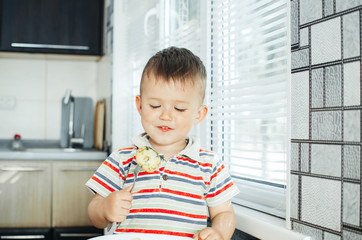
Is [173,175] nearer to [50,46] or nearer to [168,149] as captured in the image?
[168,149]

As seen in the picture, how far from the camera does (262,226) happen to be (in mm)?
1136

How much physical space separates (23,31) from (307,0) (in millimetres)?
2549

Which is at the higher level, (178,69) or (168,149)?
(178,69)

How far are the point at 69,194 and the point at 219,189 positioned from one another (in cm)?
179

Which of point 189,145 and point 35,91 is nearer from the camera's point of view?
point 189,145

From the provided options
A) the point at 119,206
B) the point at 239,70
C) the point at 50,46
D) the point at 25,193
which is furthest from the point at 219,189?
the point at 50,46

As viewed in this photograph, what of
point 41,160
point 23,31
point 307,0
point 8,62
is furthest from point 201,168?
point 8,62

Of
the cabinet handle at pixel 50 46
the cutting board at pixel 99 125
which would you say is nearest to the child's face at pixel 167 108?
the cutting board at pixel 99 125

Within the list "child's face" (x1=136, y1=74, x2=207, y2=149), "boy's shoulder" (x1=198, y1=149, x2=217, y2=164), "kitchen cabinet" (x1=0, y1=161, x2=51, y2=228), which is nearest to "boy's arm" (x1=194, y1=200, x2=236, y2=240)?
"boy's shoulder" (x1=198, y1=149, x2=217, y2=164)

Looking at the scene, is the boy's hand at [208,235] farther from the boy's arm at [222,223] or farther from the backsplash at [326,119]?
the backsplash at [326,119]

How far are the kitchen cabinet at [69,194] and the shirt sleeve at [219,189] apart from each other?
1.70 metres

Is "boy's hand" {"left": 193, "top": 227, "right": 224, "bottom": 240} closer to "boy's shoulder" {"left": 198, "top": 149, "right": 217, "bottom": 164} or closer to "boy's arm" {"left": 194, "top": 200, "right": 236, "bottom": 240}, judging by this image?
"boy's arm" {"left": 194, "top": 200, "right": 236, "bottom": 240}

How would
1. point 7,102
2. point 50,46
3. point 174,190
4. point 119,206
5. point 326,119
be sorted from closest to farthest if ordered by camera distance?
point 326,119 < point 119,206 < point 174,190 < point 50,46 < point 7,102

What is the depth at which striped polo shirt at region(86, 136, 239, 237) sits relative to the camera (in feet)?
3.73
